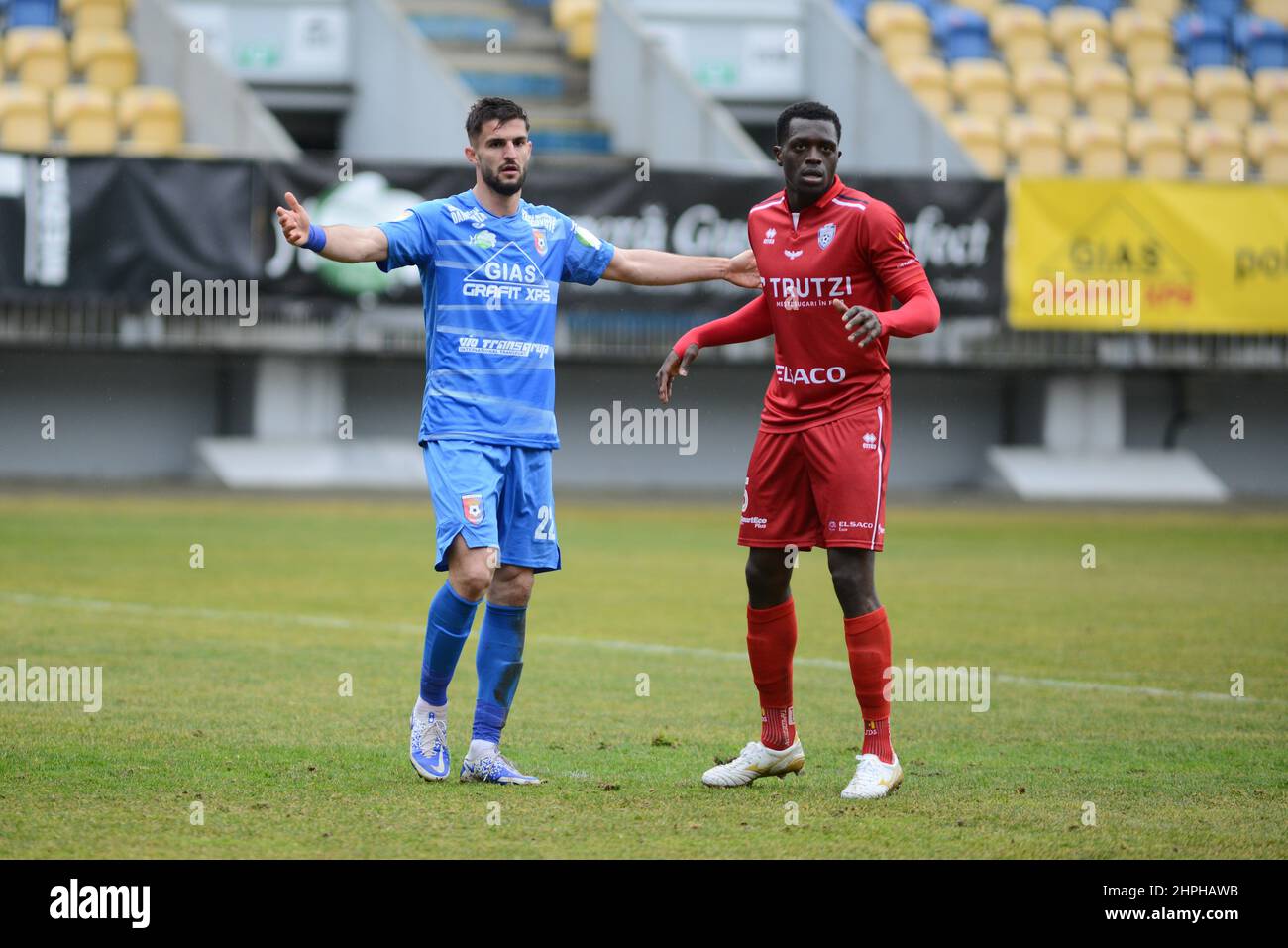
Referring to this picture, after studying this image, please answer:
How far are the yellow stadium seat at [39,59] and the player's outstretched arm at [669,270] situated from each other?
67.8ft

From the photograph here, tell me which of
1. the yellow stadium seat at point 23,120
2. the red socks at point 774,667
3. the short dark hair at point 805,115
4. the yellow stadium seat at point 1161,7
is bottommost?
the red socks at point 774,667

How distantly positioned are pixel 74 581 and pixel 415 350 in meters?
11.0

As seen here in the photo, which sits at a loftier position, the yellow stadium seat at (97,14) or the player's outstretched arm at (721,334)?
the yellow stadium seat at (97,14)

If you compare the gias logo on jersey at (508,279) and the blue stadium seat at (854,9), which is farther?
the blue stadium seat at (854,9)

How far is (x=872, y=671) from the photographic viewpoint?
6355mm

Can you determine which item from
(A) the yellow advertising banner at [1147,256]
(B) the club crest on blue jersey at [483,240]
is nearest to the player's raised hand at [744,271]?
(B) the club crest on blue jersey at [483,240]

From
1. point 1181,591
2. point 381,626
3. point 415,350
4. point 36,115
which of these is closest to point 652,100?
point 415,350

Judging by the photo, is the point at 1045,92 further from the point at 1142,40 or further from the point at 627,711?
the point at 627,711

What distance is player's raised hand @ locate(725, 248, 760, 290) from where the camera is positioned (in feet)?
22.6

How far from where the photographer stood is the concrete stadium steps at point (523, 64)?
2759 cm

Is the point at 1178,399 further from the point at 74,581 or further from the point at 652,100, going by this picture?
the point at 74,581

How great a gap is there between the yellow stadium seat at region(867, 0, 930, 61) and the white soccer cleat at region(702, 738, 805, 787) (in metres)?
24.1

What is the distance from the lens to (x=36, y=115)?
80.1ft

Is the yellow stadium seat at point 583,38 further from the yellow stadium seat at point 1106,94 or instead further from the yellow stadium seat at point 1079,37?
the yellow stadium seat at point 1106,94
